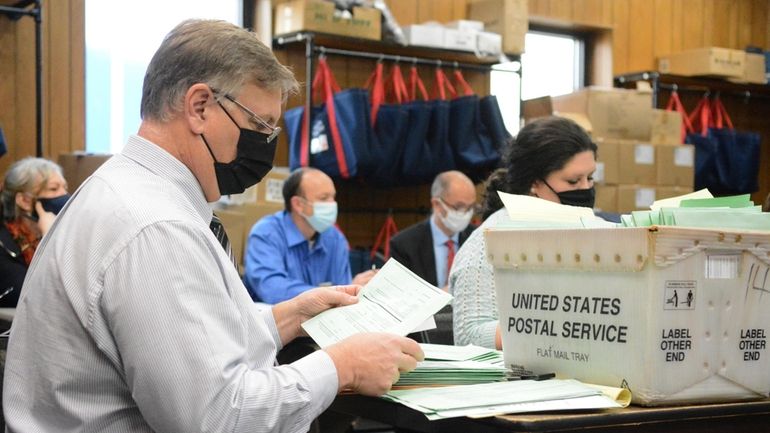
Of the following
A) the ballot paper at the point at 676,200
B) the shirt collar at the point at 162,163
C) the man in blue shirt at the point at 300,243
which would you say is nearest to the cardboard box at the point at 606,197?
the man in blue shirt at the point at 300,243

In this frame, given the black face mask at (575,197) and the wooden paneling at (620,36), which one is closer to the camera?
the black face mask at (575,197)

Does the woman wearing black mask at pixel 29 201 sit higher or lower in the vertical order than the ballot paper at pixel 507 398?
higher

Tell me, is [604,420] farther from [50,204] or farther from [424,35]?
[424,35]

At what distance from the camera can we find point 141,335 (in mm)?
1384

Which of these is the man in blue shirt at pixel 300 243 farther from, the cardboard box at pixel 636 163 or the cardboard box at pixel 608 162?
the cardboard box at pixel 636 163

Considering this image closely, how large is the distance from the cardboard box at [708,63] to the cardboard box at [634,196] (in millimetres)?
1122

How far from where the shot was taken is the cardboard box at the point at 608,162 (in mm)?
6566

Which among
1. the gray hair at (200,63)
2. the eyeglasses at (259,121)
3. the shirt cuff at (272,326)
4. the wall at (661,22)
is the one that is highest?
the wall at (661,22)

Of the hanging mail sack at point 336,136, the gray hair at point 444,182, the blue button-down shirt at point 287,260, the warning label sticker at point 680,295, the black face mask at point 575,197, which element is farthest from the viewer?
the hanging mail sack at point 336,136

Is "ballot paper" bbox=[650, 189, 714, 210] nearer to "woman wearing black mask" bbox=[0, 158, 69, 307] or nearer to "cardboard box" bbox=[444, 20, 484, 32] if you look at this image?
"woman wearing black mask" bbox=[0, 158, 69, 307]

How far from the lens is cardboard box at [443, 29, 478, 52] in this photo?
6.20 meters

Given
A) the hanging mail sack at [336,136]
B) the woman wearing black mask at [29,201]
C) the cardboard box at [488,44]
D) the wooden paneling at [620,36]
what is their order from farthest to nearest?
the wooden paneling at [620,36] < the cardboard box at [488,44] < the hanging mail sack at [336,136] < the woman wearing black mask at [29,201]

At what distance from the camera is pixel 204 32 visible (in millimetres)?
1610

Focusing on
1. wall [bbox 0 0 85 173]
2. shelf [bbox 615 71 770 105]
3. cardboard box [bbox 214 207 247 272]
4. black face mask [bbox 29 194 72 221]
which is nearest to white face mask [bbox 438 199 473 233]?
cardboard box [bbox 214 207 247 272]
